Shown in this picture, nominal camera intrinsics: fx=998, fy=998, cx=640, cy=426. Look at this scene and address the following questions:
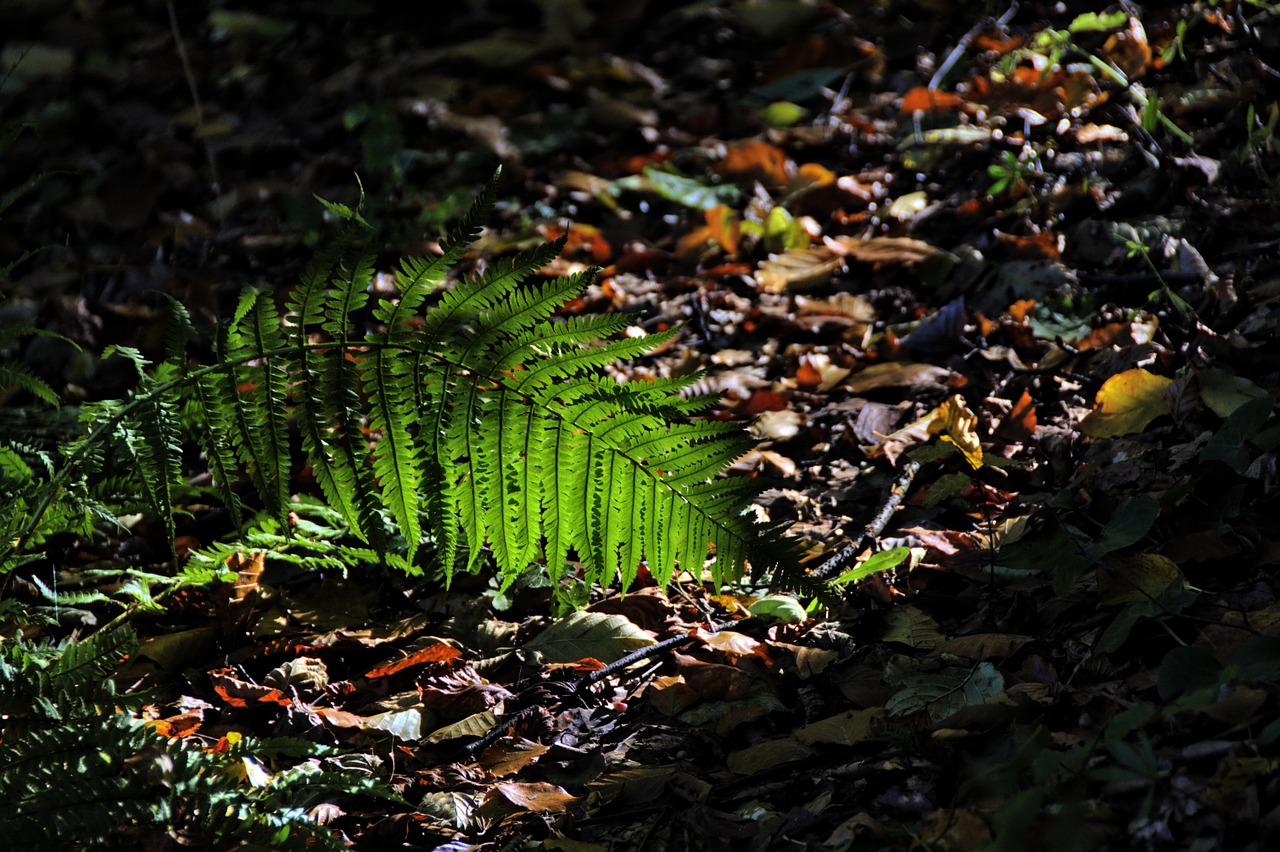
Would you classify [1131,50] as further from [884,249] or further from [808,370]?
[808,370]

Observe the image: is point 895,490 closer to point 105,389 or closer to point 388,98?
point 105,389

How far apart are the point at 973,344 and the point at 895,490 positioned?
77 centimetres

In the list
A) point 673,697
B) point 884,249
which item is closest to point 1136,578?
point 673,697

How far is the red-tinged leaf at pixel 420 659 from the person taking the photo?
206 cm

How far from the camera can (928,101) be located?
4148mm

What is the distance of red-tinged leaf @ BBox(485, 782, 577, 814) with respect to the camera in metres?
1.65

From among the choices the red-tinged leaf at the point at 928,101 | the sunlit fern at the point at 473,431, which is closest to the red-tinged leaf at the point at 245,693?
the sunlit fern at the point at 473,431

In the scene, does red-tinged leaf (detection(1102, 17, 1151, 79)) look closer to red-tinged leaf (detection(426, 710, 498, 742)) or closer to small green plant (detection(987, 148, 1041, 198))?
small green plant (detection(987, 148, 1041, 198))

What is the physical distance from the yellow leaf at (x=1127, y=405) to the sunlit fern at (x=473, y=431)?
99cm

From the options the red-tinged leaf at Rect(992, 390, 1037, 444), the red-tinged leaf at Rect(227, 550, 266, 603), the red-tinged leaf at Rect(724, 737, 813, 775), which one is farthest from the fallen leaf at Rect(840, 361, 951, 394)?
the red-tinged leaf at Rect(227, 550, 266, 603)

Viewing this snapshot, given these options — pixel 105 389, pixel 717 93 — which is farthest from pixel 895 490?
pixel 717 93

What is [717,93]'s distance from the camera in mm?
4887

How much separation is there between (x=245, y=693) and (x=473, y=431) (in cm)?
75

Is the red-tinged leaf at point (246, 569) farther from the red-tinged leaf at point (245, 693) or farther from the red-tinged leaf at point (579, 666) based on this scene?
the red-tinged leaf at point (579, 666)
